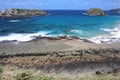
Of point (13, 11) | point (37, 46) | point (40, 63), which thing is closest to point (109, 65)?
point (40, 63)

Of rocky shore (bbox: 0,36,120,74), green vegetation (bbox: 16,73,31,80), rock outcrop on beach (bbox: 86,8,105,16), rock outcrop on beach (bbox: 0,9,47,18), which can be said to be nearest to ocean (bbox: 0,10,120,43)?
rocky shore (bbox: 0,36,120,74)

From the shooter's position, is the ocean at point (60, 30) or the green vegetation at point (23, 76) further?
the ocean at point (60, 30)

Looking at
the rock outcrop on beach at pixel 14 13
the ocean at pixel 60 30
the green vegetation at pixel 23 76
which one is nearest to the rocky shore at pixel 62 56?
the ocean at pixel 60 30

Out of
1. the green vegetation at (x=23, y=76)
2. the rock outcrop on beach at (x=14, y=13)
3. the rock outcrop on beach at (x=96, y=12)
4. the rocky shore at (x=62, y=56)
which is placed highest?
the green vegetation at (x=23, y=76)

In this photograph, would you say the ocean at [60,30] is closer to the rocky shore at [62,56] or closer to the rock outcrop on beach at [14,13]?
the rocky shore at [62,56]

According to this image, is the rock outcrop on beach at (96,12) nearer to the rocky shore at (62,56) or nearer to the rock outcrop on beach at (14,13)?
the rock outcrop on beach at (14,13)

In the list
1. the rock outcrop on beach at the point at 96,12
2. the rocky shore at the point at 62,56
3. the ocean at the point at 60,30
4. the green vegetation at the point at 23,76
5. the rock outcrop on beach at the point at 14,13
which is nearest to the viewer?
the green vegetation at the point at 23,76

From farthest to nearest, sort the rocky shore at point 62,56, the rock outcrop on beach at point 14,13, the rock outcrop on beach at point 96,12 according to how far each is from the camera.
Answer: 1. the rock outcrop on beach at point 96,12
2. the rock outcrop on beach at point 14,13
3. the rocky shore at point 62,56

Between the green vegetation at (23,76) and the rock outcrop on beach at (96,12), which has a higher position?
the green vegetation at (23,76)

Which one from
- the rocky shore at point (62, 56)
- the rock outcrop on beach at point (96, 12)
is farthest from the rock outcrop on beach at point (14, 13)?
the rocky shore at point (62, 56)

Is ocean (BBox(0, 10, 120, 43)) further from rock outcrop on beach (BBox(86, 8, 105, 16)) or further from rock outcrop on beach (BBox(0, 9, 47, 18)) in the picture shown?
rock outcrop on beach (BBox(86, 8, 105, 16))

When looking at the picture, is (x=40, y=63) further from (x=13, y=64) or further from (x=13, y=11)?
(x=13, y=11)
